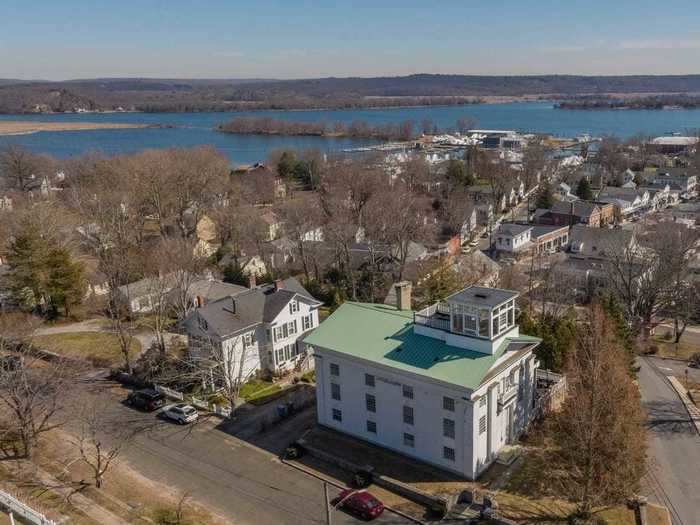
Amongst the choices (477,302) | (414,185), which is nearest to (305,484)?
(477,302)

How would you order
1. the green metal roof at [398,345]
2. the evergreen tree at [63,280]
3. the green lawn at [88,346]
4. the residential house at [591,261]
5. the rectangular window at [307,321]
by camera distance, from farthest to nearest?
1. the residential house at [591,261]
2. the evergreen tree at [63,280]
3. the green lawn at [88,346]
4. the rectangular window at [307,321]
5. the green metal roof at [398,345]

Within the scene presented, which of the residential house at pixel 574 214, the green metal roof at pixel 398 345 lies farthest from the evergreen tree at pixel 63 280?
the residential house at pixel 574 214

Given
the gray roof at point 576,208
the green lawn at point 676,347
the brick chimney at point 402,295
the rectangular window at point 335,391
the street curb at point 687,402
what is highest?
the brick chimney at point 402,295

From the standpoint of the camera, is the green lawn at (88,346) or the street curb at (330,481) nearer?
the street curb at (330,481)

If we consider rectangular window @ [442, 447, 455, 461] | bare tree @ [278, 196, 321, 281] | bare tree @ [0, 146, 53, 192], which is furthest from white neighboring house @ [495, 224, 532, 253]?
bare tree @ [0, 146, 53, 192]

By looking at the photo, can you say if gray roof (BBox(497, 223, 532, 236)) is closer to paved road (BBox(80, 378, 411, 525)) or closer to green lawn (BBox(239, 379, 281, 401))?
green lawn (BBox(239, 379, 281, 401))

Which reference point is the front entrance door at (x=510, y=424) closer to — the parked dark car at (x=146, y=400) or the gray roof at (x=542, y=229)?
the parked dark car at (x=146, y=400)

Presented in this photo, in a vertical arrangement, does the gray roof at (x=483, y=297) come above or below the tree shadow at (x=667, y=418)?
above
